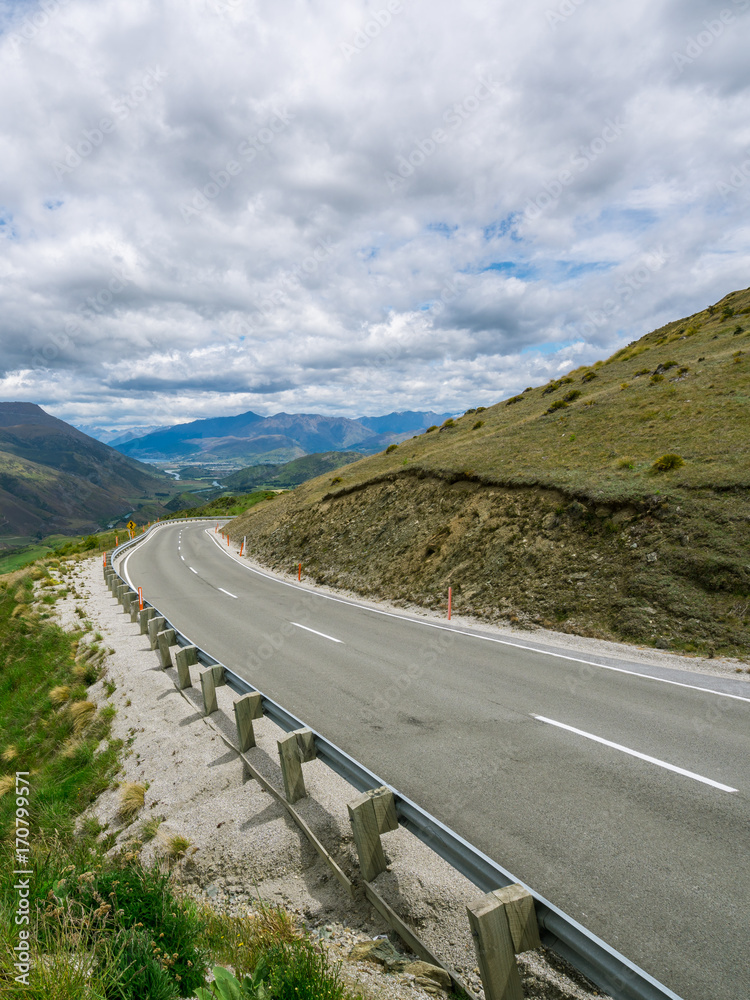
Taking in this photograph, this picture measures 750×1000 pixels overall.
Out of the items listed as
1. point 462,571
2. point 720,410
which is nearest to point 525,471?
point 462,571

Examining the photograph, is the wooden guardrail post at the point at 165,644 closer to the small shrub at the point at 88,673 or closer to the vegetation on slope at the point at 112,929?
the small shrub at the point at 88,673

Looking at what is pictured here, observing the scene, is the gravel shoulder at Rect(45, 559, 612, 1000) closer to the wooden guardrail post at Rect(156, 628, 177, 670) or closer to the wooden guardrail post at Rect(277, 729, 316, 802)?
the wooden guardrail post at Rect(277, 729, 316, 802)

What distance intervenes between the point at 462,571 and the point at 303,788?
1396 cm

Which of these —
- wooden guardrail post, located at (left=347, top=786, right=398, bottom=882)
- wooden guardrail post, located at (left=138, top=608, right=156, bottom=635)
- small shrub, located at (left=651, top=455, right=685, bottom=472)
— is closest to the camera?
wooden guardrail post, located at (left=347, top=786, right=398, bottom=882)

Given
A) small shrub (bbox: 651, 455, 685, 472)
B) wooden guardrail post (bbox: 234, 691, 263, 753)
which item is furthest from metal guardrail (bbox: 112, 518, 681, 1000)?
small shrub (bbox: 651, 455, 685, 472)

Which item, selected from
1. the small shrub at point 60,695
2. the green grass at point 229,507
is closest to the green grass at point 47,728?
the small shrub at point 60,695

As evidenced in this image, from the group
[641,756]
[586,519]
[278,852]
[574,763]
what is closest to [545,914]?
[278,852]

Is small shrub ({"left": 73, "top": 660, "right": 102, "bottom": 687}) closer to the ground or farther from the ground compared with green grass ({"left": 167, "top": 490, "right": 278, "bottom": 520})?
closer to the ground

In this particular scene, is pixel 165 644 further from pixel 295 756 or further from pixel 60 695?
pixel 295 756

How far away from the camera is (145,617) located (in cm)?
1347

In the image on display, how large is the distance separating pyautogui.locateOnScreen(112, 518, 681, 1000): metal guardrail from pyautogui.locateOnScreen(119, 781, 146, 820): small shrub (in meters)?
2.65

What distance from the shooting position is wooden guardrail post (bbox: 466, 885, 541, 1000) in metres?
2.85

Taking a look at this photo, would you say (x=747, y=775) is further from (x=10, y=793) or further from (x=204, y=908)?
(x=10, y=793)

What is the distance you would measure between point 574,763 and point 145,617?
447 inches
